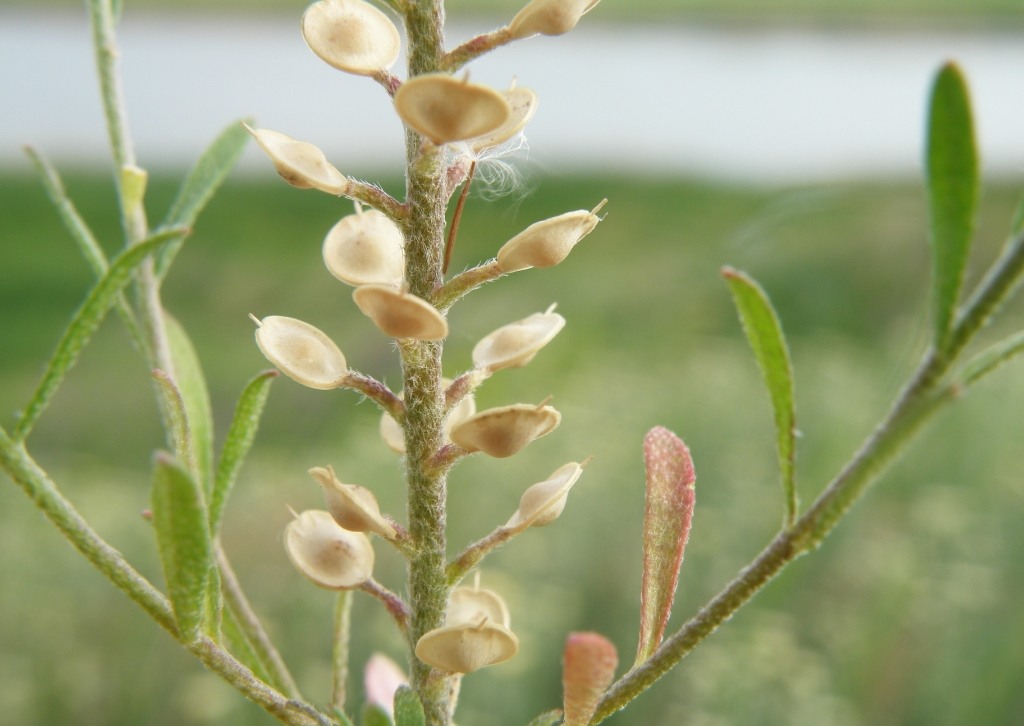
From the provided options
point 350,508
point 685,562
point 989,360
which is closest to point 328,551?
point 350,508

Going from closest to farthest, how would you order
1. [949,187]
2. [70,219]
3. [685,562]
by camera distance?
[949,187] → [70,219] → [685,562]

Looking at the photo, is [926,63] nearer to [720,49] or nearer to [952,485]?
[720,49]

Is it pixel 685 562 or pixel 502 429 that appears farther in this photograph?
pixel 685 562

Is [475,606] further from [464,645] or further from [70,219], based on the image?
[70,219]

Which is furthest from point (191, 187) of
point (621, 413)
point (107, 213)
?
point (107, 213)

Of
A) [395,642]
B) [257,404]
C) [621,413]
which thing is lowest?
[621,413]
